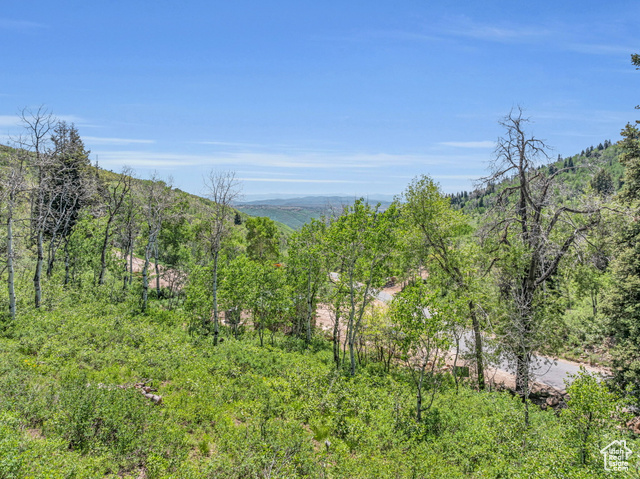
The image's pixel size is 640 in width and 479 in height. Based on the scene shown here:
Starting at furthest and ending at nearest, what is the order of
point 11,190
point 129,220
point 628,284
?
point 129,220
point 628,284
point 11,190

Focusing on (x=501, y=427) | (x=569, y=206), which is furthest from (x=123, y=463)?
(x=569, y=206)

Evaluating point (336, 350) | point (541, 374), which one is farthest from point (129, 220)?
point (541, 374)

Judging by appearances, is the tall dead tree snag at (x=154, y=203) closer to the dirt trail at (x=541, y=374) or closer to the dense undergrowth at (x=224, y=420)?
the dense undergrowth at (x=224, y=420)

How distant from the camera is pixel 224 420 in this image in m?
9.34

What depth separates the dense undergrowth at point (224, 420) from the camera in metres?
7.25

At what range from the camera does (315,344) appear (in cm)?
2189

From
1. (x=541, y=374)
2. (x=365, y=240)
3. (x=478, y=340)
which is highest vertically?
(x=365, y=240)

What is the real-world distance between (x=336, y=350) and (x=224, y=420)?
1082 cm

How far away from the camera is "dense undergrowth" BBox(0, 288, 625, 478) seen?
7.25 metres

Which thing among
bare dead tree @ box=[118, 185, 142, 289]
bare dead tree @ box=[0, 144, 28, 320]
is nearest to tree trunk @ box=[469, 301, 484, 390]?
bare dead tree @ box=[0, 144, 28, 320]

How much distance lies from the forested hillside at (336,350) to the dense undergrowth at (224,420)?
0.21 feet

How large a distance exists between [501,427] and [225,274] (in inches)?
620

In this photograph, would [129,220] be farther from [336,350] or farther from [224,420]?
[224,420]

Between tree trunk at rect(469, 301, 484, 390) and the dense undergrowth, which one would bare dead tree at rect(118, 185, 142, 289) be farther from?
tree trunk at rect(469, 301, 484, 390)
